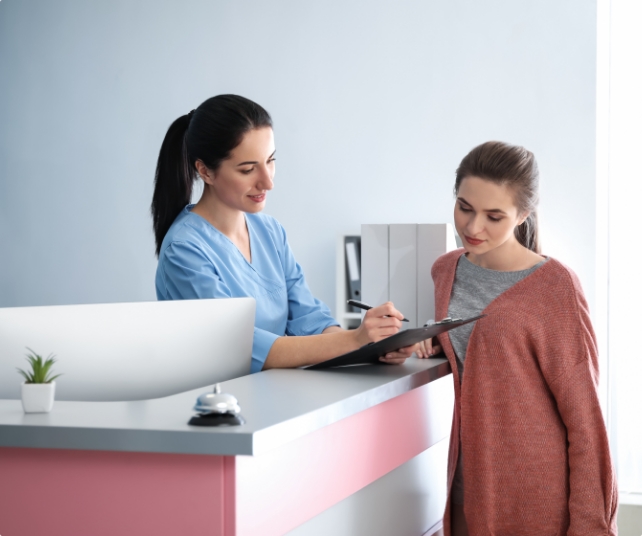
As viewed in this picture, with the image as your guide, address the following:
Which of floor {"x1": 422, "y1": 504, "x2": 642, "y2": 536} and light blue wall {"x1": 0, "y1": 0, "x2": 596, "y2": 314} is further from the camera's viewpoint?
light blue wall {"x1": 0, "y1": 0, "x2": 596, "y2": 314}

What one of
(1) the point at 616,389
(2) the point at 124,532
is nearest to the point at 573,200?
(1) the point at 616,389

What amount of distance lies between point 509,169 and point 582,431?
56 cm

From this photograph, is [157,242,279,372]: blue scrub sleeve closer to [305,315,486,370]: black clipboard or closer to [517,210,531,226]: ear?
[305,315,486,370]: black clipboard

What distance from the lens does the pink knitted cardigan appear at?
4.85 ft

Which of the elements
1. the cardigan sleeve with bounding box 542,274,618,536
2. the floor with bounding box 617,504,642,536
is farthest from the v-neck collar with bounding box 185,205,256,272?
the floor with bounding box 617,504,642,536

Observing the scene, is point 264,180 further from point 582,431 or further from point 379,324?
point 582,431

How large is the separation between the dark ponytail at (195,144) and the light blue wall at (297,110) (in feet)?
6.96

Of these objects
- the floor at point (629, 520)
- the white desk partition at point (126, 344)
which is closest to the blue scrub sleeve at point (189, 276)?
the white desk partition at point (126, 344)

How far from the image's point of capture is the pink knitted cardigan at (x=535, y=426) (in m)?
1.48

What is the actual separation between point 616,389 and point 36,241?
3435 mm

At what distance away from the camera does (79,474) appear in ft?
3.15

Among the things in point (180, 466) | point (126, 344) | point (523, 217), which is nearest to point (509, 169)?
point (523, 217)

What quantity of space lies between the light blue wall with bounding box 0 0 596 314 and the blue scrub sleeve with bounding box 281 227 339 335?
197cm

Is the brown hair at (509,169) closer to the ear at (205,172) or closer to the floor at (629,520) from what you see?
the ear at (205,172)
